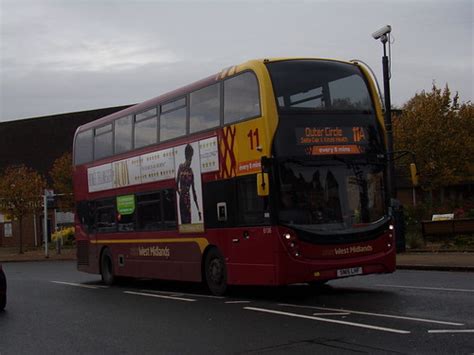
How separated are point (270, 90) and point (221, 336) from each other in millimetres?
4598

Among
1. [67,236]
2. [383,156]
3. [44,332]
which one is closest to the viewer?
[44,332]

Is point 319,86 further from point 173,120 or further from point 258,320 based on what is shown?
point 258,320

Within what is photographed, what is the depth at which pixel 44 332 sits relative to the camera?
9.82 metres

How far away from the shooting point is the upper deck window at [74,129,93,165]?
60.5 feet

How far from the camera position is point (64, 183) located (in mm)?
48125

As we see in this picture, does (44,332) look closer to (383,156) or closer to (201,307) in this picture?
(201,307)

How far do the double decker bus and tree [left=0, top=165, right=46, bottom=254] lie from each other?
89.7 feet

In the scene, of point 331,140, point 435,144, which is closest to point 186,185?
point 331,140

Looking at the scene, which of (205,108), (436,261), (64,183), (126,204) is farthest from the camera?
(64,183)

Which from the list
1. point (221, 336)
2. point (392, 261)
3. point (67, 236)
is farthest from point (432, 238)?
point (67, 236)

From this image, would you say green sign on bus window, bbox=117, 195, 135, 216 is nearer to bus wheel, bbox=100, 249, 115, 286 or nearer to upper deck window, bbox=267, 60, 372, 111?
bus wheel, bbox=100, 249, 115, 286

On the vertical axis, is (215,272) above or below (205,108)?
below

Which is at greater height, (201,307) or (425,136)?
(425,136)

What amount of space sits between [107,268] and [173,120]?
17.8 ft
